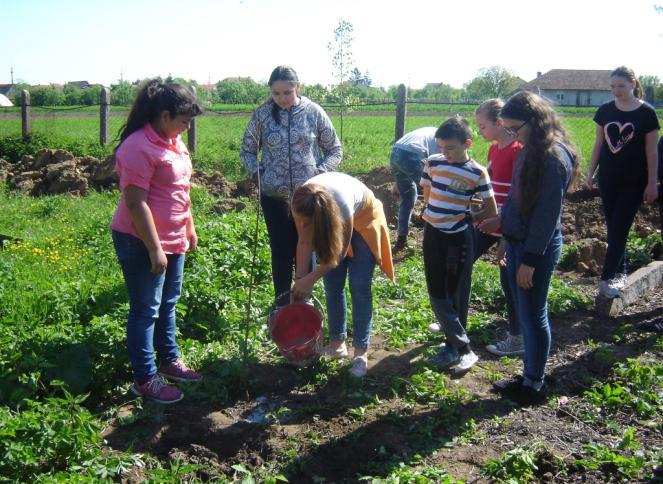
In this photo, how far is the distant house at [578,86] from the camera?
193 ft

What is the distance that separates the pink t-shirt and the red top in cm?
215

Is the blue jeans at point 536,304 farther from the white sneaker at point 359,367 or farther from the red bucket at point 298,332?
the red bucket at point 298,332

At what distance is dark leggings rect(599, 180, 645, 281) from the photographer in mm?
5582

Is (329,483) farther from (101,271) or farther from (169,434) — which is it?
(101,271)

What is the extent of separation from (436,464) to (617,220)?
126 inches

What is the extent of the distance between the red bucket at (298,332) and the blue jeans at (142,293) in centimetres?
70

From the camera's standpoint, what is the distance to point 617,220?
5.60 metres

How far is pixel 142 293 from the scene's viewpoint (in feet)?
12.2

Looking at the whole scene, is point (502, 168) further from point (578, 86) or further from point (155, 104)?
point (578, 86)

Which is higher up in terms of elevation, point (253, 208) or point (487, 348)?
point (253, 208)

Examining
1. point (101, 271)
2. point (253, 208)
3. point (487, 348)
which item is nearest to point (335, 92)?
point (253, 208)

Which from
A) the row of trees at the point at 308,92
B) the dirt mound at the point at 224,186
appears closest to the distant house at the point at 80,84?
the row of trees at the point at 308,92

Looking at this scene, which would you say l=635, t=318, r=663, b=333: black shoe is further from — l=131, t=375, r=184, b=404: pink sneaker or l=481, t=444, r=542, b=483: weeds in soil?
l=131, t=375, r=184, b=404: pink sneaker

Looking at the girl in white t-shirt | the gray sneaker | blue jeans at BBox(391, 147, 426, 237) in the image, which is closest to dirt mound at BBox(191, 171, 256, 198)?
blue jeans at BBox(391, 147, 426, 237)
